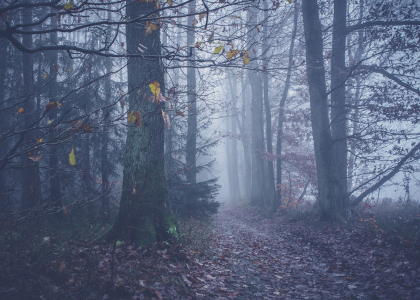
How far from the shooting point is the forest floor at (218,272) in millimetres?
3311

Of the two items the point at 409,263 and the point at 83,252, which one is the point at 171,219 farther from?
the point at 409,263

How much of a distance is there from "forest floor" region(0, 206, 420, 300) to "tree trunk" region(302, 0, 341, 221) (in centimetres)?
235

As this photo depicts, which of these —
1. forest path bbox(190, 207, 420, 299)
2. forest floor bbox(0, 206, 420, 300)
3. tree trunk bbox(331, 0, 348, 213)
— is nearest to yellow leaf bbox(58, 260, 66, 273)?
forest floor bbox(0, 206, 420, 300)

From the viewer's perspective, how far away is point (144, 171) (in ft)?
16.7

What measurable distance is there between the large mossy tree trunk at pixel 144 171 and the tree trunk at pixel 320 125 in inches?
242

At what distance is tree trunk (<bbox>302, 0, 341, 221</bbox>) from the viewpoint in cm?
856

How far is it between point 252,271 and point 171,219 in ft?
6.81

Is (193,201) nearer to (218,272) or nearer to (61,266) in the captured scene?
(218,272)

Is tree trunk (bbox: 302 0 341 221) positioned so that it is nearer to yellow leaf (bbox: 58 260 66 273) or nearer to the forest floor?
the forest floor

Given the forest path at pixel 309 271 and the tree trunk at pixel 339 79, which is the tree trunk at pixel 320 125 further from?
the forest path at pixel 309 271

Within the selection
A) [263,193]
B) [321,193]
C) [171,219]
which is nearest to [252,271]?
[171,219]

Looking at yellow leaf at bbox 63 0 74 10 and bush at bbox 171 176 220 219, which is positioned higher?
yellow leaf at bbox 63 0 74 10

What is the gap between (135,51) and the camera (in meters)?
5.21

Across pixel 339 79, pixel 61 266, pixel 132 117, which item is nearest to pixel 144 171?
pixel 61 266
